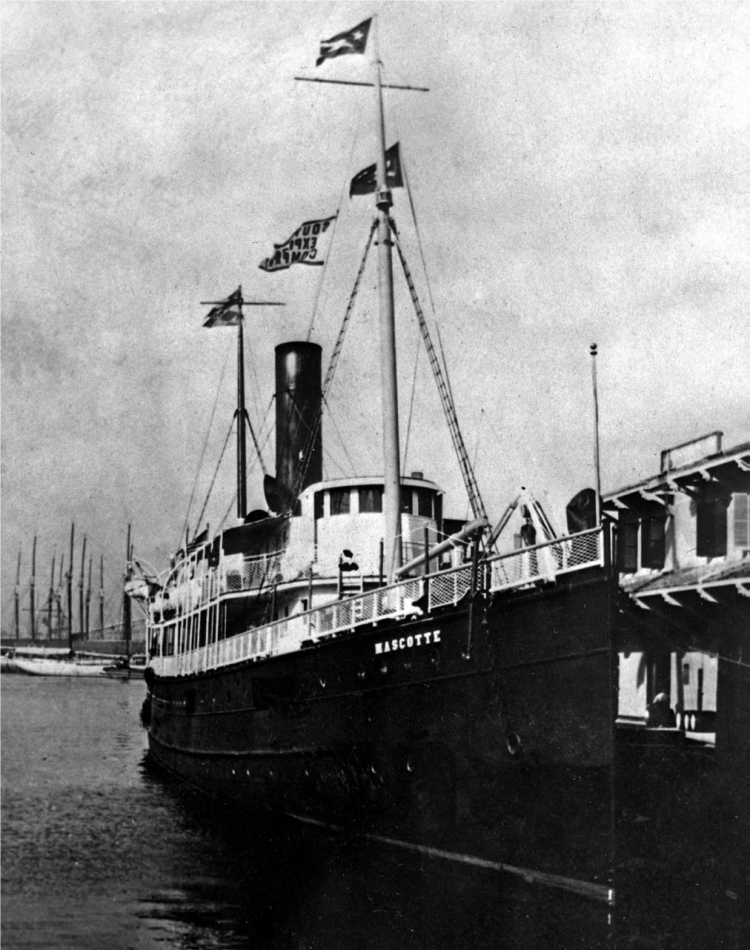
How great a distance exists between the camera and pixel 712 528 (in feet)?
65.4

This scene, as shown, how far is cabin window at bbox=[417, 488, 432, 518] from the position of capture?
77.1 ft

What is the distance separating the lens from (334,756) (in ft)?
59.8

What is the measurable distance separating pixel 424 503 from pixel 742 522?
7222mm

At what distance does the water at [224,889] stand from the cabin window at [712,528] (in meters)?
8.18

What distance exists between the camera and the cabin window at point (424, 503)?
2349 cm

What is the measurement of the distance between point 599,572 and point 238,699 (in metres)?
10.9

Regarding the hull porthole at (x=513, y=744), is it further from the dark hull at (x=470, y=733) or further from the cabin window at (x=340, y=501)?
the cabin window at (x=340, y=501)

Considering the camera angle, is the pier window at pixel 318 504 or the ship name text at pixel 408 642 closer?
the ship name text at pixel 408 642

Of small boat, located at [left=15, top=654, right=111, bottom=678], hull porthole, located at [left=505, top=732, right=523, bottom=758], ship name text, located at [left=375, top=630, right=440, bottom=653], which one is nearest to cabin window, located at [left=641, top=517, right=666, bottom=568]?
ship name text, located at [left=375, top=630, right=440, bottom=653]

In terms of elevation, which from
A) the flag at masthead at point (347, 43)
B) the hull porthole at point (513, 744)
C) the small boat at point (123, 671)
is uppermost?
the flag at masthead at point (347, 43)

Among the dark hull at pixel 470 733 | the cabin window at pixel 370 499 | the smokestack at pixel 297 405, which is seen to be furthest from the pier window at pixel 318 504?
the smokestack at pixel 297 405

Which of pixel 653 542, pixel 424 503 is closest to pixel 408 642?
pixel 424 503

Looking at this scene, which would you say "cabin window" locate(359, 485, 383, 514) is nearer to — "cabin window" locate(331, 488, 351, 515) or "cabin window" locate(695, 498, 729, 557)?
"cabin window" locate(331, 488, 351, 515)

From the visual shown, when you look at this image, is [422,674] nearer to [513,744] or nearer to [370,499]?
[513,744]
